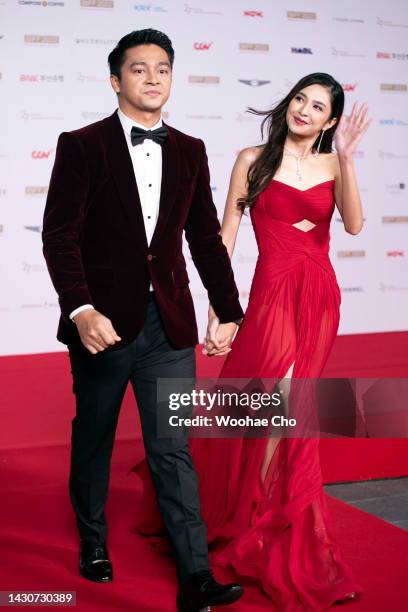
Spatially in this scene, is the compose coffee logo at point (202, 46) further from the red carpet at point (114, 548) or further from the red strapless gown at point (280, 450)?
the red strapless gown at point (280, 450)

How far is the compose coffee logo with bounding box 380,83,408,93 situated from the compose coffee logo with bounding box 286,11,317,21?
0.70m

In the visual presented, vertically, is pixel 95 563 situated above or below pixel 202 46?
below

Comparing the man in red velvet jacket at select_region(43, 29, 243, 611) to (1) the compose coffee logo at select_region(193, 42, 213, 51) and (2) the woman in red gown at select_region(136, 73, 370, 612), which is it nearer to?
(2) the woman in red gown at select_region(136, 73, 370, 612)

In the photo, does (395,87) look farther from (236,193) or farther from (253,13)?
(236,193)

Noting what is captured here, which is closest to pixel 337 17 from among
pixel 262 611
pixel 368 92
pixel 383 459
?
pixel 368 92

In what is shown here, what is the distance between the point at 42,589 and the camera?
2.74 meters

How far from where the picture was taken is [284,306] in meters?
3.18

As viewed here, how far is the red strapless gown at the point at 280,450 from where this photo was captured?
9.29ft

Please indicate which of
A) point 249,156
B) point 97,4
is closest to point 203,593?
point 249,156

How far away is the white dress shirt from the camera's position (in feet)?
8.61

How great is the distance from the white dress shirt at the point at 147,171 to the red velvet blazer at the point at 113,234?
0.02m

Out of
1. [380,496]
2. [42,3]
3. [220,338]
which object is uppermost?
[42,3]

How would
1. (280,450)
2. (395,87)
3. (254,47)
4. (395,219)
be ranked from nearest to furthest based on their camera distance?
(280,450), (254,47), (395,87), (395,219)

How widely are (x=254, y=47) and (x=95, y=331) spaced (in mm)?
4746
